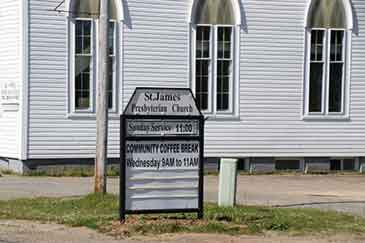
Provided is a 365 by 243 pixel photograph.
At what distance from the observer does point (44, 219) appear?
1315cm

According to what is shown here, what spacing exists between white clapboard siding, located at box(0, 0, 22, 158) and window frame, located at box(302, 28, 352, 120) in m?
8.97

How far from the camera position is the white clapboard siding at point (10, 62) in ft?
71.9

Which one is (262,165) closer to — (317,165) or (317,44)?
(317,165)

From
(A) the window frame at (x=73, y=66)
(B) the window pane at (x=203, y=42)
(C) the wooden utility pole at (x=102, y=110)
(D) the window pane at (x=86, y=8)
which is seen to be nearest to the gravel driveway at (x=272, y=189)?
(A) the window frame at (x=73, y=66)

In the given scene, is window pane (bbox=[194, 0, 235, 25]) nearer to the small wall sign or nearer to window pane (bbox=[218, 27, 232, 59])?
window pane (bbox=[218, 27, 232, 59])

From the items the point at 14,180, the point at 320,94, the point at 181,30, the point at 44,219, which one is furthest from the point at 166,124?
the point at 320,94

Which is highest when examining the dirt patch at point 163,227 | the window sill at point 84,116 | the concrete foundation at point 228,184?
the window sill at point 84,116

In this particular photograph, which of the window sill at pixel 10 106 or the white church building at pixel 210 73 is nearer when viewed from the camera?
the white church building at pixel 210 73

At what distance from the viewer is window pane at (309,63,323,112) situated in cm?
2478

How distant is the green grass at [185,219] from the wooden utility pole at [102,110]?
49 centimetres

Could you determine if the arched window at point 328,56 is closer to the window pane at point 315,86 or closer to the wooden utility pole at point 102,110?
the window pane at point 315,86

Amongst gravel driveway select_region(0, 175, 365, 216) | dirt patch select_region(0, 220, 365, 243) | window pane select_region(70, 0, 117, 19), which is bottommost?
gravel driveway select_region(0, 175, 365, 216)

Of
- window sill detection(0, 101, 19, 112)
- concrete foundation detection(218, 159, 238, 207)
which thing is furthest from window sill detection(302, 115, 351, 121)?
concrete foundation detection(218, 159, 238, 207)

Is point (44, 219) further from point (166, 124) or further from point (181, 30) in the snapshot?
point (181, 30)
